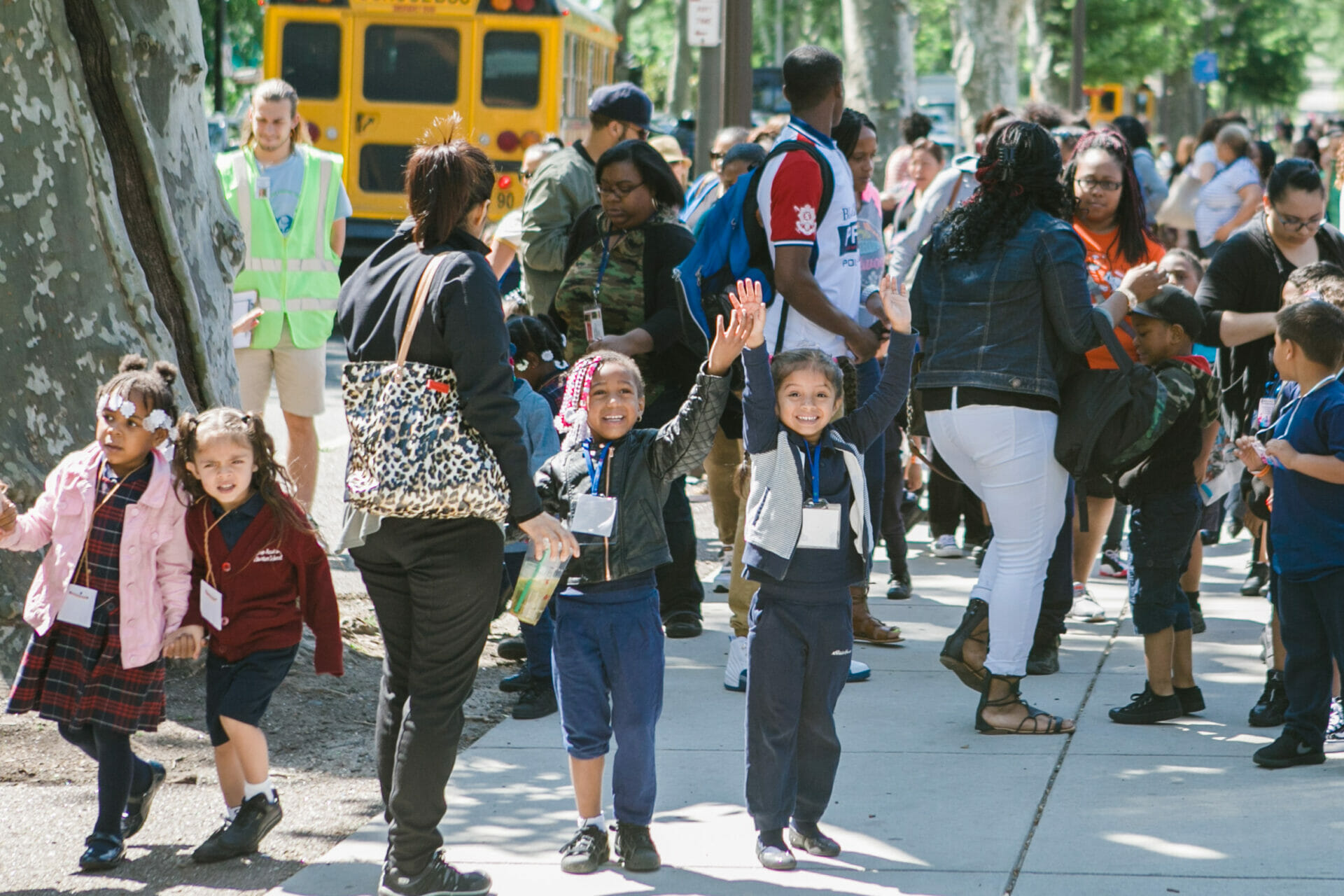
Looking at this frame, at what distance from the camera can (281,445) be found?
1061 cm

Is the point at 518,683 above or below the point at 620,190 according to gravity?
below

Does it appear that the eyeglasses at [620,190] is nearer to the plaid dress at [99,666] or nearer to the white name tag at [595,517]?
the white name tag at [595,517]

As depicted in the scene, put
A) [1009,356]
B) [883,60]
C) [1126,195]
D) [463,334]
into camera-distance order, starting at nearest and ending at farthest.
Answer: [463,334] → [1009,356] → [1126,195] → [883,60]

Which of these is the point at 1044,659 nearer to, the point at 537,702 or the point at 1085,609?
the point at 1085,609

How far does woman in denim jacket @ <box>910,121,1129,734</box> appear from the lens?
512 centimetres

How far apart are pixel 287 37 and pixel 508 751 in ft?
42.0

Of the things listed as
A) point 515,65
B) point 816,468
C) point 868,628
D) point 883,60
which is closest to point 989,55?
point 883,60

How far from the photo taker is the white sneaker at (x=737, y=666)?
19.3ft

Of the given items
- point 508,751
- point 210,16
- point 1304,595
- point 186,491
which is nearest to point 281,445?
point 508,751

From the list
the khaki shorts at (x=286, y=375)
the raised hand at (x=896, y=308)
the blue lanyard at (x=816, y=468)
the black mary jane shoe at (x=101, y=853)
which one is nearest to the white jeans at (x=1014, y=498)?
the raised hand at (x=896, y=308)

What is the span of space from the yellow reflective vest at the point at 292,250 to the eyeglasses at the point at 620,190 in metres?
1.90

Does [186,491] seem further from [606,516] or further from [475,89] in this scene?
[475,89]

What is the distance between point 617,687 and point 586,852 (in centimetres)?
43

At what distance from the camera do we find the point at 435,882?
4.04m
